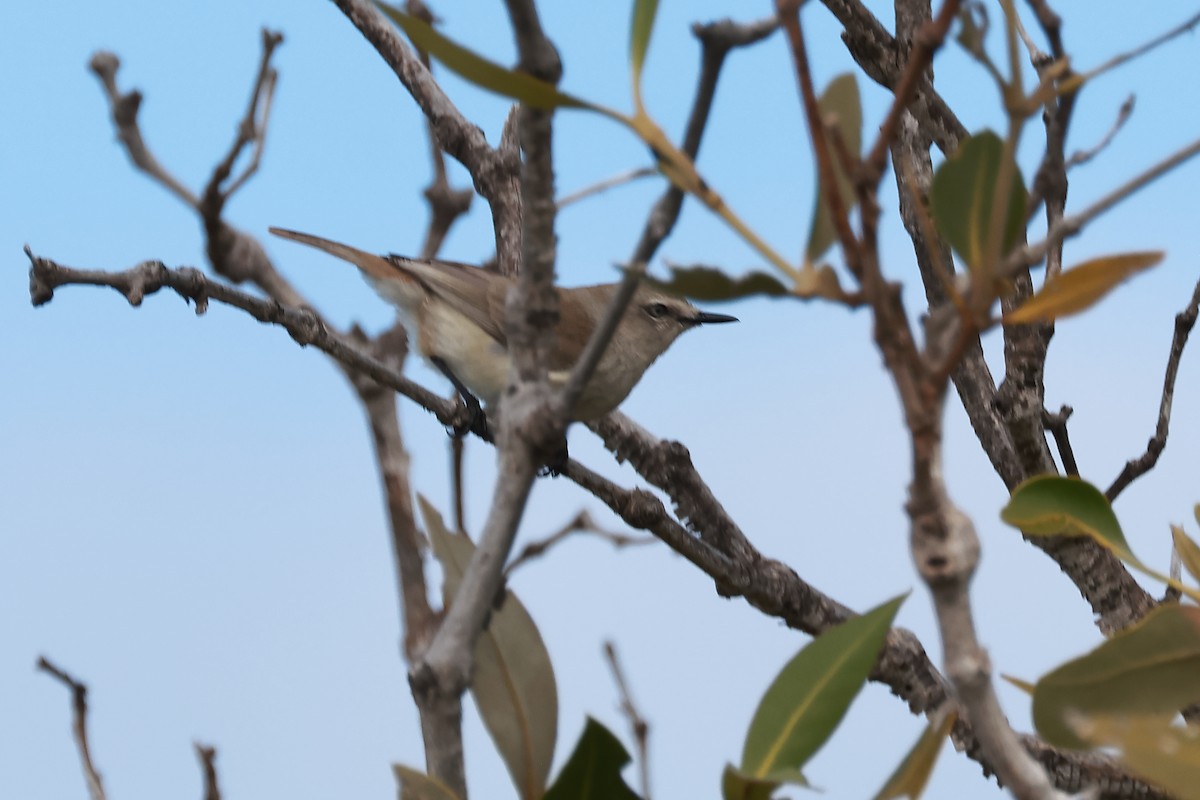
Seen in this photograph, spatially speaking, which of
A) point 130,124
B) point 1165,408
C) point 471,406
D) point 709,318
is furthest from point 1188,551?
point 709,318

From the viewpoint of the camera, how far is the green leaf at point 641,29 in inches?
45.5

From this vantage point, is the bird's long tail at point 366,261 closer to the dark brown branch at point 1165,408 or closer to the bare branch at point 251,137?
the bare branch at point 251,137

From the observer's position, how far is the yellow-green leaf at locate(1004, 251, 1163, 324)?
1086 millimetres

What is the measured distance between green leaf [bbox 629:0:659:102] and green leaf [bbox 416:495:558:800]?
1.68 ft

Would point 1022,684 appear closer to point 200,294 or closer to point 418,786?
point 418,786

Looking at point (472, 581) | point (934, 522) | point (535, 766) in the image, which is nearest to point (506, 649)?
point (535, 766)

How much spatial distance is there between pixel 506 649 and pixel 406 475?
154 cm

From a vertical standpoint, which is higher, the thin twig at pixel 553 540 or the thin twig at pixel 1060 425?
the thin twig at pixel 1060 425

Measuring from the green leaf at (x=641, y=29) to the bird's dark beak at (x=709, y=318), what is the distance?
3963mm

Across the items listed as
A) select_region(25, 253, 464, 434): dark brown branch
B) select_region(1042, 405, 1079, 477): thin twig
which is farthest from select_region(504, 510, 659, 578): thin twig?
select_region(1042, 405, 1079, 477): thin twig

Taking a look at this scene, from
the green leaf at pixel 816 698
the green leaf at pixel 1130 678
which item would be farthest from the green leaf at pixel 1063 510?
the green leaf at pixel 816 698

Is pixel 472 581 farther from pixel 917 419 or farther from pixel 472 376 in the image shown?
pixel 472 376

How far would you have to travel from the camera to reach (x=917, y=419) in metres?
0.97

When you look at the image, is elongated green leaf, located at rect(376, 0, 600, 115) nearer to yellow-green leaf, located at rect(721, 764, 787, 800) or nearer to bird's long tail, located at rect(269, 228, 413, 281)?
yellow-green leaf, located at rect(721, 764, 787, 800)
